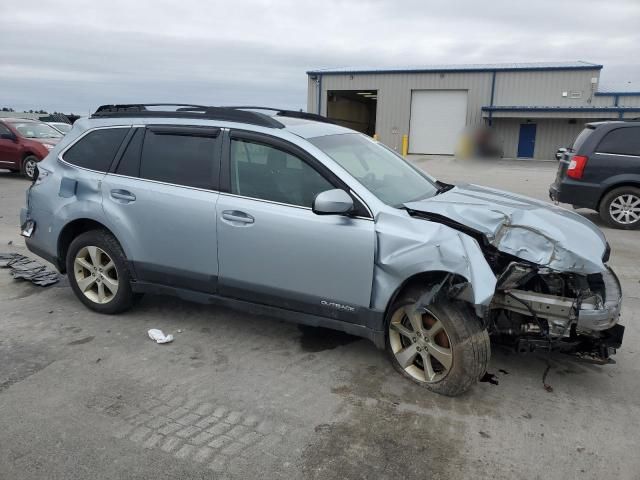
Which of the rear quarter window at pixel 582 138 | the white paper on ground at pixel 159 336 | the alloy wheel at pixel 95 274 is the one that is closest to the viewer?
the white paper on ground at pixel 159 336

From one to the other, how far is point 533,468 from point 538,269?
45.0 inches

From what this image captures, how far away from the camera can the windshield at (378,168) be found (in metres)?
3.84

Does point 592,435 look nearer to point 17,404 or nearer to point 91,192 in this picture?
point 17,404

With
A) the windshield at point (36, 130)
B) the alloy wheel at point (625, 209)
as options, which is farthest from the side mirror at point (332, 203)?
the windshield at point (36, 130)

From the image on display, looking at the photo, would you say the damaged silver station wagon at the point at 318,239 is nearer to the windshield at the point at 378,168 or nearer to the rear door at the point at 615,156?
the windshield at the point at 378,168

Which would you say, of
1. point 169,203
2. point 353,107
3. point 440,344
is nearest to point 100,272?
point 169,203

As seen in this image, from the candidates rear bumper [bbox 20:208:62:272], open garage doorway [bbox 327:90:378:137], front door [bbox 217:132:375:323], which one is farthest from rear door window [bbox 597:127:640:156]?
open garage doorway [bbox 327:90:378:137]

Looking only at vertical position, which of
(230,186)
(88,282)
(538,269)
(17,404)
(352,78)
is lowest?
(17,404)

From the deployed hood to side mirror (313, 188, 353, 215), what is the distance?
0.43 metres

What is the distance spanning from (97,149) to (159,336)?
1.74 metres

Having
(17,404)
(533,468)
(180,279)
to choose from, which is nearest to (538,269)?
(533,468)

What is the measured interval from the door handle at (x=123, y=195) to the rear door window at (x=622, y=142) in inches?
309

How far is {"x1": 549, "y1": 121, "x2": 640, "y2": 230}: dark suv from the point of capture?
894 centimetres

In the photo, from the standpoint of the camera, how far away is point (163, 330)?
4.48 metres
